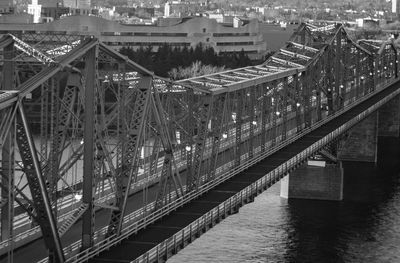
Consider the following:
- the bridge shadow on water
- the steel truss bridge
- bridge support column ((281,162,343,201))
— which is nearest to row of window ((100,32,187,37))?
the bridge shadow on water

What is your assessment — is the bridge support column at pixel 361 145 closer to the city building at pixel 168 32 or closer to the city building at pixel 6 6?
the city building at pixel 168 32


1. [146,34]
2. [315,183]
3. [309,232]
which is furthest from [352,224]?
[146,34]

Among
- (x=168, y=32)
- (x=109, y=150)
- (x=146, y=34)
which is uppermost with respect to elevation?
(x=168, y=32)

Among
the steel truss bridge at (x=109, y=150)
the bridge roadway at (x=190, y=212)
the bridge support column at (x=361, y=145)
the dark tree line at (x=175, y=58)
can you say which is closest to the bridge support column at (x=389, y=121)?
the bridge support column at (x=361, y=145)

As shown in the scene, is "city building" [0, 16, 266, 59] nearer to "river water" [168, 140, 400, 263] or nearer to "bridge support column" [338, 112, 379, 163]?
"bridge support column" [338, 112, 379, 163]

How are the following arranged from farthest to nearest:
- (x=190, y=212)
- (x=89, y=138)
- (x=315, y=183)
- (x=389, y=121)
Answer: (x=389, y=121)
(x=315, y=183)
(x=190, y=212)
(x=89, y=138)

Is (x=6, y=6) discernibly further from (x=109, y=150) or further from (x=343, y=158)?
(x=109, y=150)

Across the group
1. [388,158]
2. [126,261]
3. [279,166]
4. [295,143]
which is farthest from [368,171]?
[126,261]
